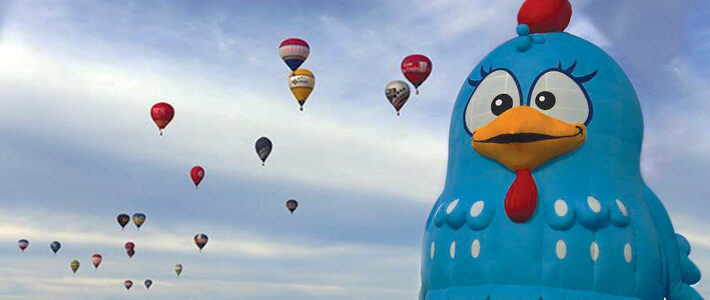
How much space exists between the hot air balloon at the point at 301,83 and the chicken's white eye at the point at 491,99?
1201cm

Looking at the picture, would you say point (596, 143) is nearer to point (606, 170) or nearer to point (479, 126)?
point (606, 170)

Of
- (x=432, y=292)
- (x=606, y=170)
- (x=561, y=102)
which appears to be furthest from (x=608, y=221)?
(x=432, y=292)

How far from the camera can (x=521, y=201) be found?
17.0 metres


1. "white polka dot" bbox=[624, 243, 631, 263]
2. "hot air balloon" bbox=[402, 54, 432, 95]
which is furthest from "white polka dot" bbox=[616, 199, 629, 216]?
"hot air balloon" bbox=[402, 54, 432, 95]

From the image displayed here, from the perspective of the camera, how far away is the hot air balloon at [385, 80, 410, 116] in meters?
26.4

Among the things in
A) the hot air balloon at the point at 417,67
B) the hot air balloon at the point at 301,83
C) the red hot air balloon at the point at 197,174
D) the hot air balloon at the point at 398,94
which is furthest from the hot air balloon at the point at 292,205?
the hot air balloon at the point at 417,67

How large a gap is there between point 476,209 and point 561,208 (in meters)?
1.41

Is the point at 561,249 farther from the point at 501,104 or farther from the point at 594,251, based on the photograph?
the point at 501,104

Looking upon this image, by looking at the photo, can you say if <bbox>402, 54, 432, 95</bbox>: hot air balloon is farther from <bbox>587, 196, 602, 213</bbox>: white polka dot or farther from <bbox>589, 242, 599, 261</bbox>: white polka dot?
<bbox>589, 242, 599, 261</bbox>: white polka dot

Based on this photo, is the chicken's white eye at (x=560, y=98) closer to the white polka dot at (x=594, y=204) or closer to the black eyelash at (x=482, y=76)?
the black eyelash at (x=482, y=76)

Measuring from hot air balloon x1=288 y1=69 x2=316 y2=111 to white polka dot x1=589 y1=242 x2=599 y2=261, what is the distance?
14454 millimetres

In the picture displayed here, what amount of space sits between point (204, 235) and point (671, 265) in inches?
1065

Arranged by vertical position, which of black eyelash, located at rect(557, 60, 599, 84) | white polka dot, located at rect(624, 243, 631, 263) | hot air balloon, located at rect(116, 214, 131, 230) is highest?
hot air balloon, located at rect(116, 214, 131, 230)

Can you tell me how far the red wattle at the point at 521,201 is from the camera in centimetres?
1706
